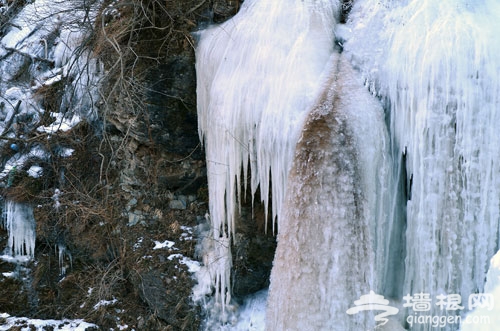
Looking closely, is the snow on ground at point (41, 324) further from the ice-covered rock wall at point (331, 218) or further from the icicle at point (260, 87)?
the ice-covered rock wall at point (331, 218)

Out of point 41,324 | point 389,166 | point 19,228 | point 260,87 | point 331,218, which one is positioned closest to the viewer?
point 331,218

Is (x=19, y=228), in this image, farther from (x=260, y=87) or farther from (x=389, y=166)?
(x=389, y=166)

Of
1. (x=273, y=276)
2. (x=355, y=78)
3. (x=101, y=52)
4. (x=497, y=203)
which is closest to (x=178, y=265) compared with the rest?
(x=273, y=276)

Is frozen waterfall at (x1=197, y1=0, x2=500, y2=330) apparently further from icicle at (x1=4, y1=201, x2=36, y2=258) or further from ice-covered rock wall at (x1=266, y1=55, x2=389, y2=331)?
icicle at (x1=4, y1=201, x2=36, y2=258)

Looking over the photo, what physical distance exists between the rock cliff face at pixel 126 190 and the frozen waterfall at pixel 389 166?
1.01 metres

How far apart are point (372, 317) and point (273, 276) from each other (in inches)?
23.7

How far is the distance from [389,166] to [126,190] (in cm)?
248

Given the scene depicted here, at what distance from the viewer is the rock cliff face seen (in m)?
4.08

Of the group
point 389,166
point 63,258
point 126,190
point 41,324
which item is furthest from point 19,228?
point 389,166

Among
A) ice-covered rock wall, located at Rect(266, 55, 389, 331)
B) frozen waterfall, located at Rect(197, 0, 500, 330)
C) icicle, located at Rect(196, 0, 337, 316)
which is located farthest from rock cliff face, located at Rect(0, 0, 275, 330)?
ice-covered rock wall, located at Rect(266, 55, 389, 331)

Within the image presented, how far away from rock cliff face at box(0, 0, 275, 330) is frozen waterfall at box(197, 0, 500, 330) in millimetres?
1010

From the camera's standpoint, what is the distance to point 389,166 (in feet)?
10.1

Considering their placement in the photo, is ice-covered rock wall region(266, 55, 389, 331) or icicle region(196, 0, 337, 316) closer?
ice-covered rock wall region(266, 55, 389, 331)

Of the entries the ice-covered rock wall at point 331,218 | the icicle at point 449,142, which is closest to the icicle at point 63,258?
the ice-covered rock wall at point 331,218
